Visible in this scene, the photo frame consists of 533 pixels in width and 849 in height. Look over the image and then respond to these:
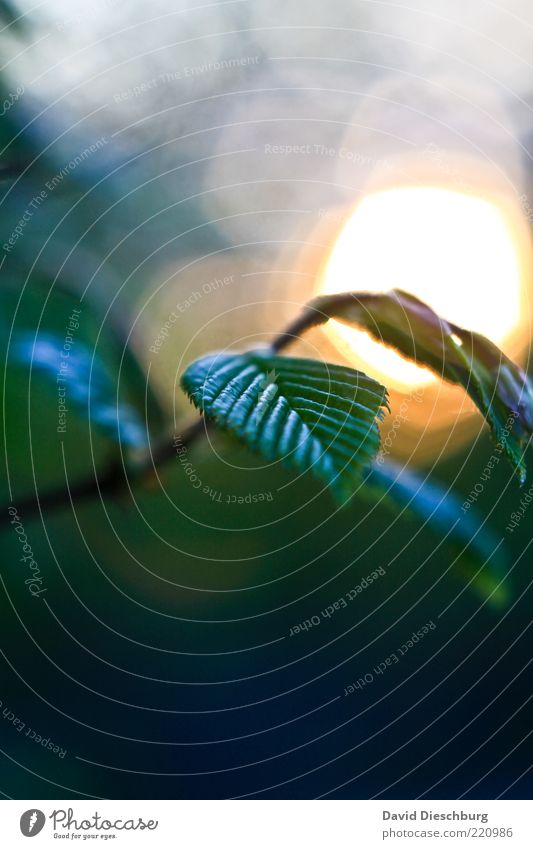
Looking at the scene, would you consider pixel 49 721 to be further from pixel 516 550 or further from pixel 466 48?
pixel 466 48

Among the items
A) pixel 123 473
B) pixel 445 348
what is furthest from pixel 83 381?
pixel 445 348

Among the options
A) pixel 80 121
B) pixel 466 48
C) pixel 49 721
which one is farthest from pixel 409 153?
pixel 49 721

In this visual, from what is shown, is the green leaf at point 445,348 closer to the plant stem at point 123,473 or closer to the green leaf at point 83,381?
the plant stem at point 123,473
